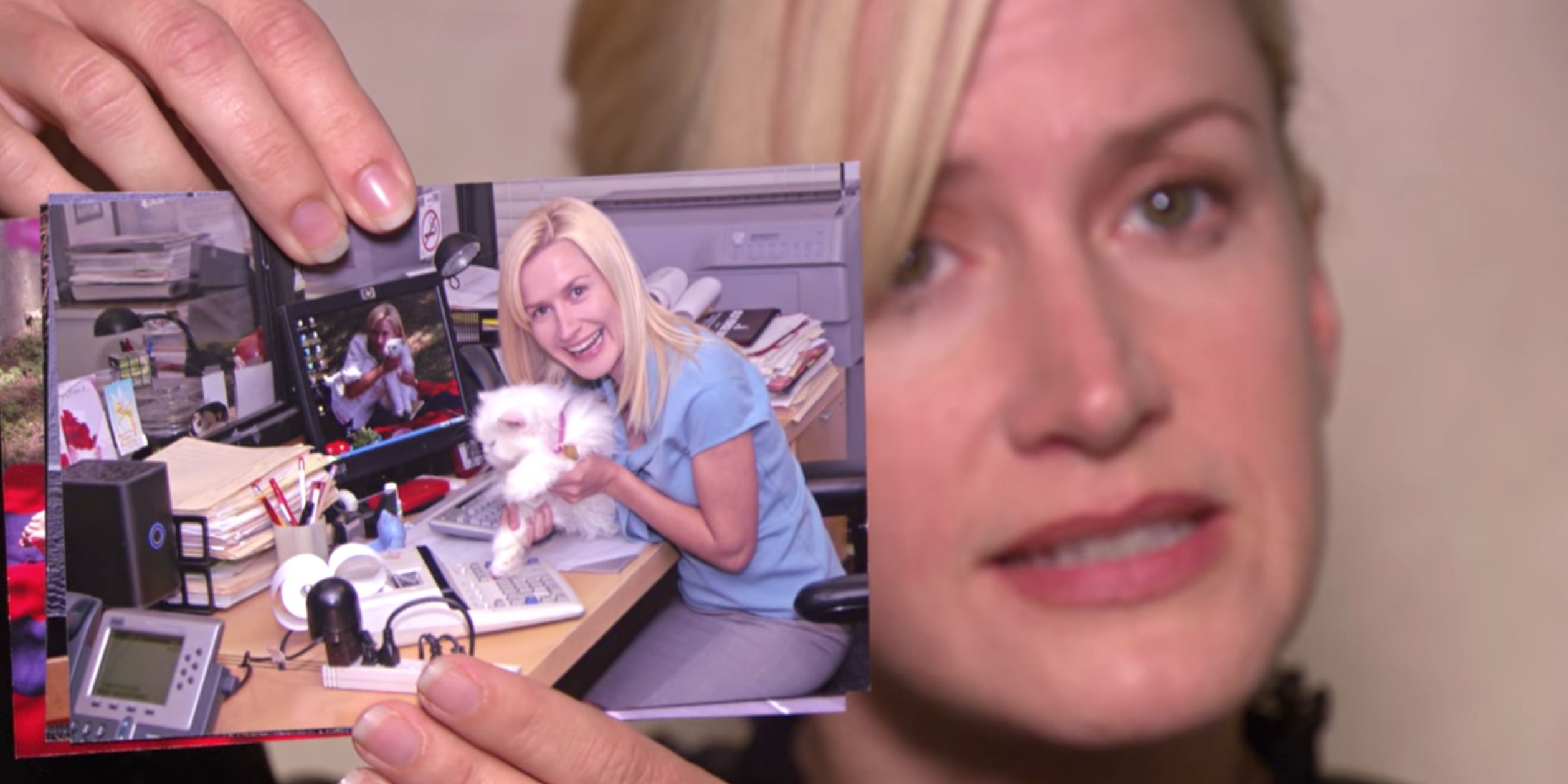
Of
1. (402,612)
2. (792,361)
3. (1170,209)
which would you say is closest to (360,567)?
(402,612)

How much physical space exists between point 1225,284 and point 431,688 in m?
0.79

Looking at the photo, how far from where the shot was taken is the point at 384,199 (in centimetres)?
76

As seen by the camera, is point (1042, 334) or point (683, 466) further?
point (1042, 334)

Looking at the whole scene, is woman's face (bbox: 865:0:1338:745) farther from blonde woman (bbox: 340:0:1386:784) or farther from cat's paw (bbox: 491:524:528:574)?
cat's paw (bbox: 491:524:528:574)

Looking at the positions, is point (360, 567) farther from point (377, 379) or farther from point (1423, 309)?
point (1423, 309)

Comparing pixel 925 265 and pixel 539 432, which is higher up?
pixel 925 265

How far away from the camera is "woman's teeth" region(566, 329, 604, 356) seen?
29.5 inches

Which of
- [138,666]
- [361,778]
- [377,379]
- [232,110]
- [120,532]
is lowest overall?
[361,778]

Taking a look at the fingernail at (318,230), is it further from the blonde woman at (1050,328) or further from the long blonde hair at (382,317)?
the blonde woman at (1050,328)

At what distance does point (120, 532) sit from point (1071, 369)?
0.76m

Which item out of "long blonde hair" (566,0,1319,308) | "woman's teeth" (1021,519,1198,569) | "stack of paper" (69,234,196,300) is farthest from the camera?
"woman's teeth" (1021,519,1198,569)

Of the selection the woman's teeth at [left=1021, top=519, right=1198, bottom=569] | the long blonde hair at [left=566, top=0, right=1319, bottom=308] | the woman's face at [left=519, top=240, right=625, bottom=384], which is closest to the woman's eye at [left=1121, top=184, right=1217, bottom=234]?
the long blonde hair at [left=566, top=0, right=1319, bottom=308]

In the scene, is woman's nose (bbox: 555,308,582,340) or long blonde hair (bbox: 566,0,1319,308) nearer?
woman's nose (bbox: 555,308,582,340)

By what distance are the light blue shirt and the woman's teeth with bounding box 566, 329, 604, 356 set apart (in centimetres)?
3
